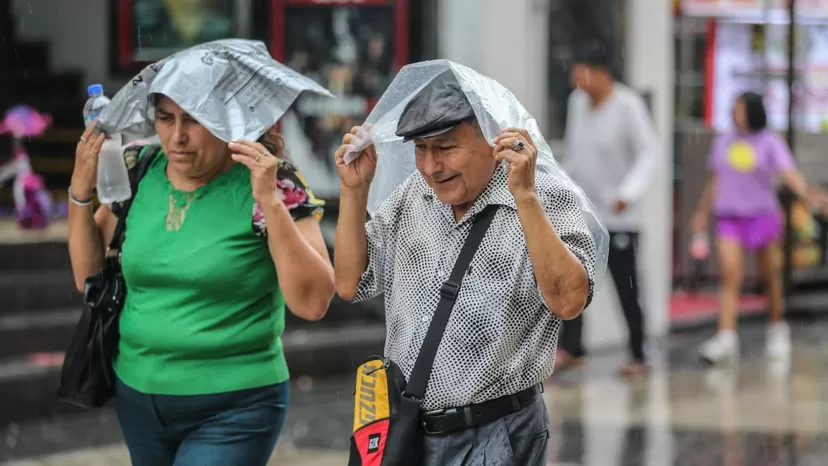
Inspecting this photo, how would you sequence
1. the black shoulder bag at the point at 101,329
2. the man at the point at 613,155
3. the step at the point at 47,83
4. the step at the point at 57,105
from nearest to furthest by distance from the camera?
the black shoulder bag at the point at 101,329 < the man at the point at 613,155 < the step at the point at 57,105 < the step at the point at 47,83

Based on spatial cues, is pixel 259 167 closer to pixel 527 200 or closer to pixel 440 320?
pixel 440 320

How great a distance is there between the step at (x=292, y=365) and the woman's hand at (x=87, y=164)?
3620 mm

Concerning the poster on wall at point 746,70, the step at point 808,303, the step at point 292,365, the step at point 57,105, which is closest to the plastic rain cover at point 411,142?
the step at point 292,365

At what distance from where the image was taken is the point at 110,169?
12.6 feet

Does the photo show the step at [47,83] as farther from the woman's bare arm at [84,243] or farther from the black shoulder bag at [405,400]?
the black shoulder bag at [405,400]

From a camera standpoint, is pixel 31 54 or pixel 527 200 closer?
pixel 527 200

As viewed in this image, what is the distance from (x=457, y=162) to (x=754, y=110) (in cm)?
669

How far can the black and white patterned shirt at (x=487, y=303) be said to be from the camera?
10.6ft

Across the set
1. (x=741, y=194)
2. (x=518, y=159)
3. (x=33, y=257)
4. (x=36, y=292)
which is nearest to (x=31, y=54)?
(x=33, y=257)

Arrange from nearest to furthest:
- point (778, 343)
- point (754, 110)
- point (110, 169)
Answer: point (110, 169), point (754, 110), point (778, 343)

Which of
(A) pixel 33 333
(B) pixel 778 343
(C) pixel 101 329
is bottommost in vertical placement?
(B) pixel 778 343

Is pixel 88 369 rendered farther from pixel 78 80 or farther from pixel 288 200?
pixel 78 80

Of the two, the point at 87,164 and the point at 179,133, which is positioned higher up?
the point at 179,133

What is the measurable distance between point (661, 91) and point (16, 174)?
4975 millimetres
